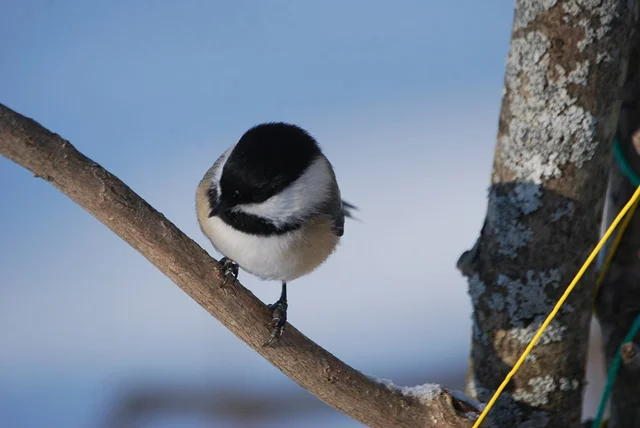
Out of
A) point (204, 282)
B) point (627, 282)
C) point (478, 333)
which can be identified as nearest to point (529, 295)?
point (478, 333)

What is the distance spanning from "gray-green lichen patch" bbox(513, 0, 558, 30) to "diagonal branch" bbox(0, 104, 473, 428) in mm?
601

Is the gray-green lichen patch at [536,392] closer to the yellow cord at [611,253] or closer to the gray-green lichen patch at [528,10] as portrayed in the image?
the yellow cord at [611,253]

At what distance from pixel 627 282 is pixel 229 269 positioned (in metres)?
0.72


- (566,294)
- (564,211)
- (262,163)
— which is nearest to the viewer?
(566,294)

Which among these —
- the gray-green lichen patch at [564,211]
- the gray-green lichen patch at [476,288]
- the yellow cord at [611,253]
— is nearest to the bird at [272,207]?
the gray-green lichen patch at [476,288]

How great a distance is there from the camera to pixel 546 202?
1.19 metres

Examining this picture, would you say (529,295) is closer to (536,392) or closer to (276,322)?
(536,392)

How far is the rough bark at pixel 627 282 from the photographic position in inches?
50.7

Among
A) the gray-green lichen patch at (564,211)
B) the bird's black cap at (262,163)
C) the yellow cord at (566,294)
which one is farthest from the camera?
the gray-green lichen patch at (564,211)

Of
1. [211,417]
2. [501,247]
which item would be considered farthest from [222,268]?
[211,417]

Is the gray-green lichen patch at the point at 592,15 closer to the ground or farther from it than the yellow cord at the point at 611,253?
farther from it

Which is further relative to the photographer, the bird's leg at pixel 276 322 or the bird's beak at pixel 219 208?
the bird's beak at pixel 219 208

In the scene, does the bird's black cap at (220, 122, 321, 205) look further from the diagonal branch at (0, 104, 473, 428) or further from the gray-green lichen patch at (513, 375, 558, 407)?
the gray-green lichen patch at (513, 375, 558, 407)

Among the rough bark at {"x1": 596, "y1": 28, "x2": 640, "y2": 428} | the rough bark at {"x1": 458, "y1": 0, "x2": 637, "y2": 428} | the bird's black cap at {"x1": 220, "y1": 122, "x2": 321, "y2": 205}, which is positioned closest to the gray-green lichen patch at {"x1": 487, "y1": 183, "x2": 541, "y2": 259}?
the rough bark at {"x1": 458, "y1": 0, "x2": 637, "y2": 428}
